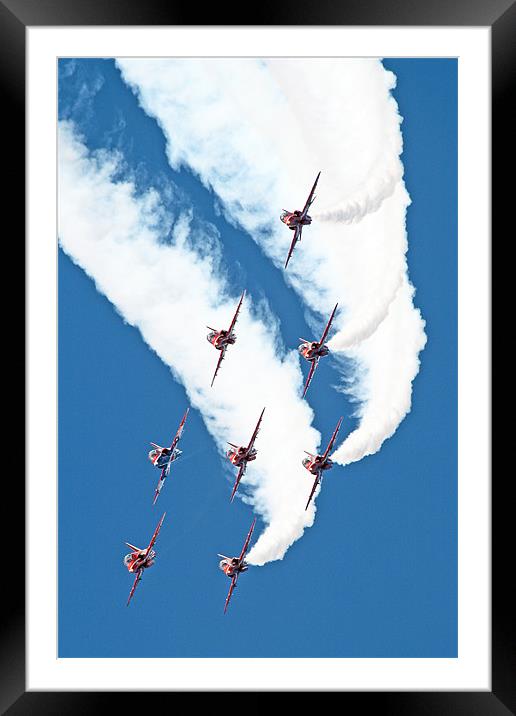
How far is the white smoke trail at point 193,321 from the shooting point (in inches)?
706

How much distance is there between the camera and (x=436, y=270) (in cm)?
1780

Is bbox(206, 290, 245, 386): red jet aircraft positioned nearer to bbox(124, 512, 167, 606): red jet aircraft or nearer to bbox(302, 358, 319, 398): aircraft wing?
bbox(302, 358, 319, 398): aircraft wing

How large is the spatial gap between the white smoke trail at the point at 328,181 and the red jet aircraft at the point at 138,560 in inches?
262

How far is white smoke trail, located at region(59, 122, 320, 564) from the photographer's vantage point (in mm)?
17922

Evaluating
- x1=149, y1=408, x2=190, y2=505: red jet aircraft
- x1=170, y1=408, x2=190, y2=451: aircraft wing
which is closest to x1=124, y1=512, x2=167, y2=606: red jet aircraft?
x1=149, y1=408, x2=190, y2=505: red jet aircraft

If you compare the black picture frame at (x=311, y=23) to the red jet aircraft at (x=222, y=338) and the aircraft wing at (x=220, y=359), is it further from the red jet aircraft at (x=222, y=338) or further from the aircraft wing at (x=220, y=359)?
the aircraft wing at (x=220, y=359)

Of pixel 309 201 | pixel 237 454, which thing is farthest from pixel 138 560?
pixel 309 201

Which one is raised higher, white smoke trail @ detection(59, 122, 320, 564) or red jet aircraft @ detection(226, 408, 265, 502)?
white smoke trail @ detection(59, 122, 320, 564)
